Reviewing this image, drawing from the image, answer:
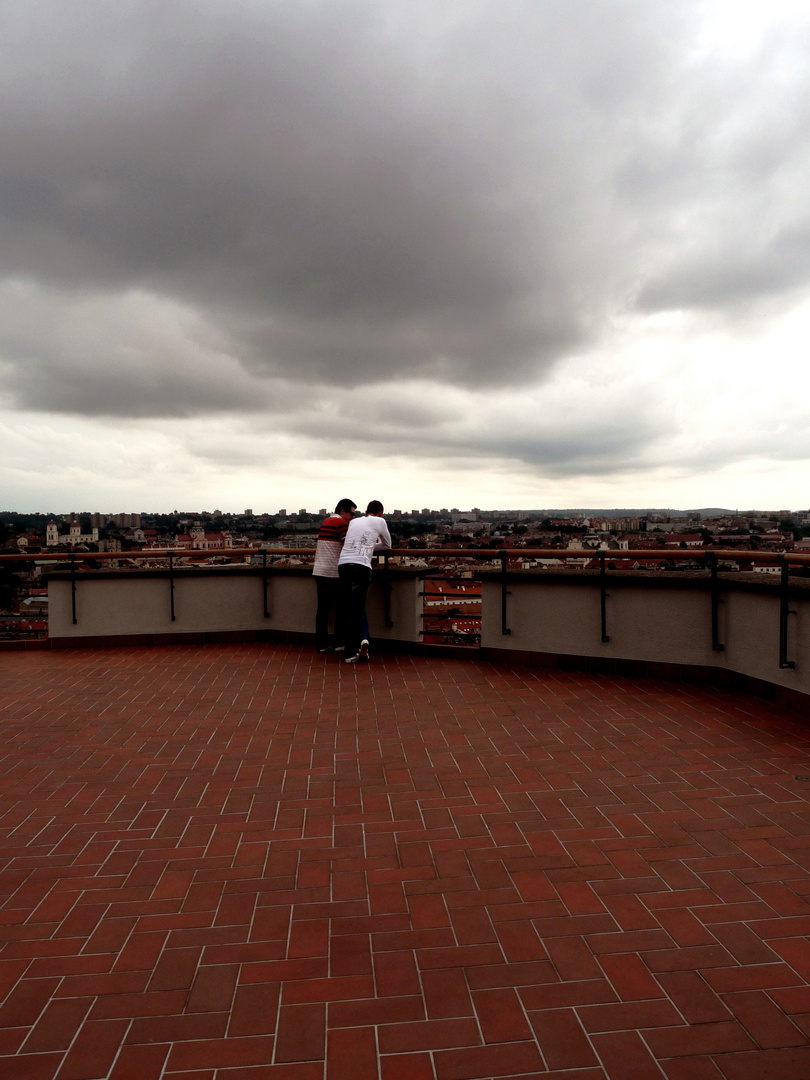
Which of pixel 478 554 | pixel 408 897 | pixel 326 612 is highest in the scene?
pixel 478 554

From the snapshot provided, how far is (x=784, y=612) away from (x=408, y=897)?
3.90 m

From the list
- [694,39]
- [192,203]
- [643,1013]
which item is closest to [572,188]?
[694,39]

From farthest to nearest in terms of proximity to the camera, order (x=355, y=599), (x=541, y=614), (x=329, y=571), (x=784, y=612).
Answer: (x=329, y=571), (x=355, y=599), (x=541, y=614), (x=784, y=612)

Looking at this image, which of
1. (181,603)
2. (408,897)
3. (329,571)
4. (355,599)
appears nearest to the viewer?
(408,897)

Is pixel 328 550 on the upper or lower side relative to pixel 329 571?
upper

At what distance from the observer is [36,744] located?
452cm

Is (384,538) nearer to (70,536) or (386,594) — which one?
(386,594)

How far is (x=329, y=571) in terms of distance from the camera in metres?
7.19

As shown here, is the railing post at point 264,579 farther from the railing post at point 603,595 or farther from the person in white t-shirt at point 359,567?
the railing post at point 603,595

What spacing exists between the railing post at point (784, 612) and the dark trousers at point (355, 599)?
3879 millimetres

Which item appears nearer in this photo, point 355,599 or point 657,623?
point 657,623

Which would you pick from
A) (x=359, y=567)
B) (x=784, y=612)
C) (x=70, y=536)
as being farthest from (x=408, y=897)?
(x=70, y=536)

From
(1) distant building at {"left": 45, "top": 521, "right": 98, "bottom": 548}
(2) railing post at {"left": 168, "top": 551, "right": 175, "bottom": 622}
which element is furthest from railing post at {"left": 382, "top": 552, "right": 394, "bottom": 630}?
(1) distant building at {"left": 45, "top": 521, "right": 98, "bottom": 548}

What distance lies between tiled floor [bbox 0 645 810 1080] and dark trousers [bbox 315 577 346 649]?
94.7 inches
